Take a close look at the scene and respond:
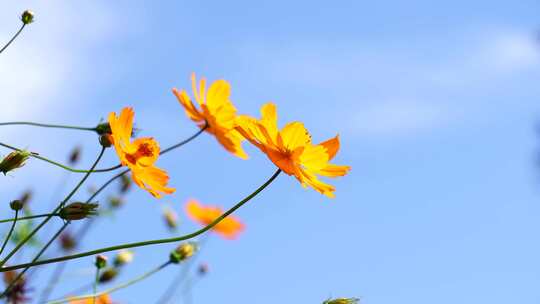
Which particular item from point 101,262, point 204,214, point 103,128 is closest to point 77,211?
point 103,128

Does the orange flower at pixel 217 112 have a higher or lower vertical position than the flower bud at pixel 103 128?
higher

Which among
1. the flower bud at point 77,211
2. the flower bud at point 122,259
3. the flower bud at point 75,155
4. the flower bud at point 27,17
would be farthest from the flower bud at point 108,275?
the flower bud at point 77,211

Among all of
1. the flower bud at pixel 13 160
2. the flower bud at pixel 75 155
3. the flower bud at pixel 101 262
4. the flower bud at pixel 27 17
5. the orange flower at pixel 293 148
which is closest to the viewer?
the flower bud at pixel 13 160

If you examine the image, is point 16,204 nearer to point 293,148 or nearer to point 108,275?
point 293,148

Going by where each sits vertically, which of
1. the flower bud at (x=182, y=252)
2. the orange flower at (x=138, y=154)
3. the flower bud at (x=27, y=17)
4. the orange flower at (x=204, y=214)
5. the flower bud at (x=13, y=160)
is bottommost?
the flower bud at (x=13, y=160)

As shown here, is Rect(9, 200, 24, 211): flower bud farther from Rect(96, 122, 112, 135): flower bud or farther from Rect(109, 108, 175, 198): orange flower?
Rect(96, 122, 112, 135): flower bud

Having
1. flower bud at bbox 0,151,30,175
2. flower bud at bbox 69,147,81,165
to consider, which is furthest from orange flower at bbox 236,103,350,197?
flower bud at bbox 69,147,81,165

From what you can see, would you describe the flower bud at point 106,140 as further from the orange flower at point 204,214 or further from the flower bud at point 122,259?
the orange flower at point 204,214
